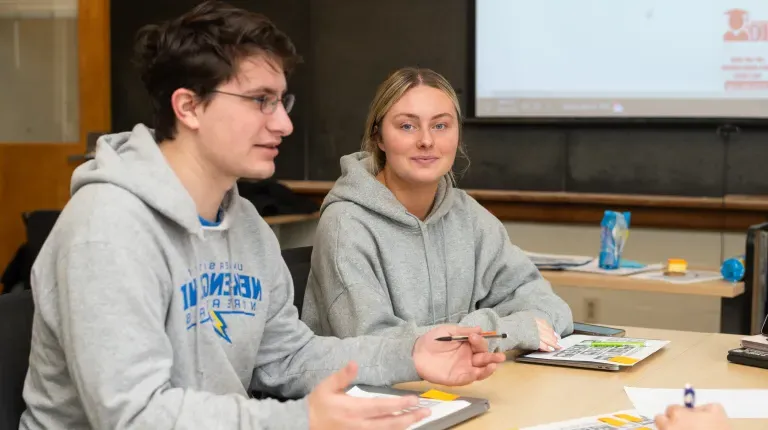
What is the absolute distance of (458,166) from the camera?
4.91m

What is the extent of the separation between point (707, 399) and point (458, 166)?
10.5 feet

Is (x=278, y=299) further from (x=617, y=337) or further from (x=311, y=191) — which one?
(x=311, y=191)

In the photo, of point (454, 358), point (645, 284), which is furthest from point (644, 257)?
point (454, 358)

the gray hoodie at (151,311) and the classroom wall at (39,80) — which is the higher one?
the classroom wall at (39,80)

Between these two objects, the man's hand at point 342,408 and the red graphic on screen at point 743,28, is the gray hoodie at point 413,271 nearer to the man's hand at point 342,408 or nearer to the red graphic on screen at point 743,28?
the man's hand at point 342,408

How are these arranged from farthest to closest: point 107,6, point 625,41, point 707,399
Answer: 1. point 107,6
2. point 625,41
3. point 707,399

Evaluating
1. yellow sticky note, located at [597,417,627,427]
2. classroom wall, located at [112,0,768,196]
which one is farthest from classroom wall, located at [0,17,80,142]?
yellow sticky note, located at [597,417,627,427]

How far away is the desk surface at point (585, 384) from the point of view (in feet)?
5.48

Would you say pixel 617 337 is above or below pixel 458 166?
below

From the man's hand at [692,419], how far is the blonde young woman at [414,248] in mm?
722

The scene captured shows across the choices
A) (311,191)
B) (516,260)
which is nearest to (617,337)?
(516,260)

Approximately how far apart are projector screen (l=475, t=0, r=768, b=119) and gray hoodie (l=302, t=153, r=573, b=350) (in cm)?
233

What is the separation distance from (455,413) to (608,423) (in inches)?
9.7

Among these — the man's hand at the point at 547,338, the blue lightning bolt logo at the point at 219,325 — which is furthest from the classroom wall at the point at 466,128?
the blue lightning bolt logo at the point at 219,325
